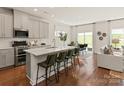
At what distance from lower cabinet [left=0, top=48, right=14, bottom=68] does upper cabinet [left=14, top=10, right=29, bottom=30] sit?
4.07 ft

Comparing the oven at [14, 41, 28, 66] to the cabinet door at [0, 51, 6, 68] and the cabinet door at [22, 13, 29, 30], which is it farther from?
the cabinet door at [22, 13, 29, 30]

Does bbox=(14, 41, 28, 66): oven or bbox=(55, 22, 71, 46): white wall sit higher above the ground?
bbox=(55, 22, 71, 46): white wall

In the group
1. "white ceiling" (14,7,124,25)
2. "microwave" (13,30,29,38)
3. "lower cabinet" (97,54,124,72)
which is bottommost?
"lower cabinet" (97,54,124,72)

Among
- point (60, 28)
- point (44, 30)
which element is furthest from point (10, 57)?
point (60, 28)

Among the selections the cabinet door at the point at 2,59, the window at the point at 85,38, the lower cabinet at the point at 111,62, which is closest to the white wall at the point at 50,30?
the cabinet door at the point at 2,59

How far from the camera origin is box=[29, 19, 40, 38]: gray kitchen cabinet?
19.8 ft

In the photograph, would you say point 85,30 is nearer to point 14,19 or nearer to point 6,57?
point 14,19

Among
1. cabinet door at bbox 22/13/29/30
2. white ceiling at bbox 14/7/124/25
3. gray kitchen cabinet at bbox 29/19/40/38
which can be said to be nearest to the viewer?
white ceiling at bbox 14/7/124/25

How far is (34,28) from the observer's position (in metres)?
6.23

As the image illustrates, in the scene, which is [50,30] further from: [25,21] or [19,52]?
[19,52]

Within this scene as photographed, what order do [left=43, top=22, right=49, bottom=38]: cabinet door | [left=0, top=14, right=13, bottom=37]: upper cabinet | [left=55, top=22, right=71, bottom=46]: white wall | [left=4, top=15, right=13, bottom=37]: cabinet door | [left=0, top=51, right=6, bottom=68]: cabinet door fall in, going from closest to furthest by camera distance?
[left=0, top=51, right=6, bottom=68]: cabinet door → [left=0, top=14, right=13, bottom=37]: upper cabinet → [left=4, top=15, right=13, bottom=37]: cabinet door → [left=43, top=22, right=49, bottom=38]: cabinet door → [left=55, top=22, right=71, bottom=46]: white wall

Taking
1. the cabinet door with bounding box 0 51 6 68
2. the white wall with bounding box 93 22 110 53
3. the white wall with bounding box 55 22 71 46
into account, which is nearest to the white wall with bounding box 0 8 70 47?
the white wall with bounding box 55 22 71 46
